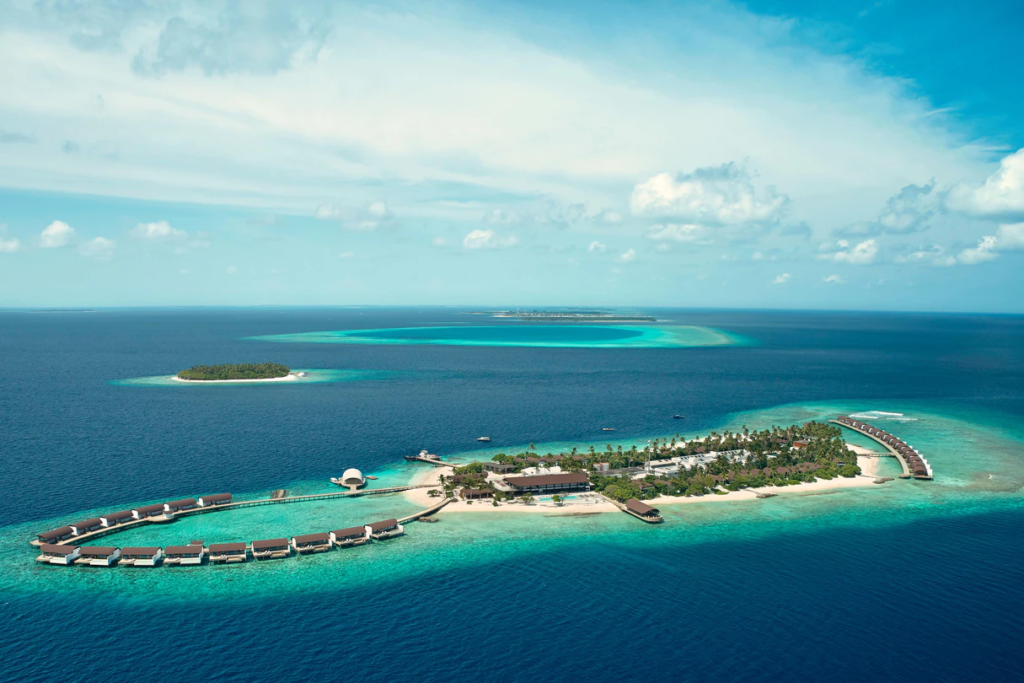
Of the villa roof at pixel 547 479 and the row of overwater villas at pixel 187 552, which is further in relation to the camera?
the villa roof at pixel 547 479

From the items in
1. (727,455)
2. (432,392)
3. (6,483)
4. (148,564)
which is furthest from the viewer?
(432,392)

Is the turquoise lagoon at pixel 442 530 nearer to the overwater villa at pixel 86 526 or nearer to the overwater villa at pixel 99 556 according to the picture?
the overwater villa at pixel 99 556

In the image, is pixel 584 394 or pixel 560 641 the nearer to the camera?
pixel 560 641

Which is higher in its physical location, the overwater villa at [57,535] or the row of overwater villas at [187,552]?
the overwater villa at [57,535]

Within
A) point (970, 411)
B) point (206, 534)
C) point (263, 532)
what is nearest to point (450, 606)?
point (263, 532)

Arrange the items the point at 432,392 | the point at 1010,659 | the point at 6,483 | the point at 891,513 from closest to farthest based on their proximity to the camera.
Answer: the point at 1010,659 → the point at 891,513 → the point at 6,483 → the point at 432,392

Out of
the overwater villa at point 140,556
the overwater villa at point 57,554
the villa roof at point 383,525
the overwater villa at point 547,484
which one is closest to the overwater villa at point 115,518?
the overwater villa at point 57,554

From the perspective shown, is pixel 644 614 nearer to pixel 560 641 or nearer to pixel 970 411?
pixel 560 641
